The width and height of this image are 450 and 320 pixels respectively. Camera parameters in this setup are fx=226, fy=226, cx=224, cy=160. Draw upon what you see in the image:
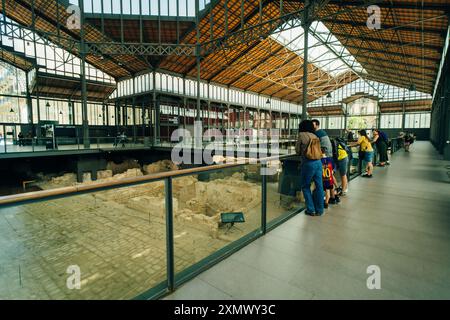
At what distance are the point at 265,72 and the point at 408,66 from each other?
1495 cm

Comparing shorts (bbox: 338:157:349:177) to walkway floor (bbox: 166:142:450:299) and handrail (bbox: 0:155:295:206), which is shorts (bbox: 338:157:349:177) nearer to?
walkway floor (bbox: 166:142:450:299)

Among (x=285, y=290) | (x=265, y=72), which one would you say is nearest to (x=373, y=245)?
(x=285, y=290)

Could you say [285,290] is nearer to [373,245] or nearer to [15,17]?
[373,245]

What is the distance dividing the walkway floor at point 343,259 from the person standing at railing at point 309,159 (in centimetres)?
36

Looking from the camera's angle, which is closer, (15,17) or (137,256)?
(137,256)

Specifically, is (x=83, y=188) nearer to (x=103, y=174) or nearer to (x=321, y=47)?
(x=103, y=174)

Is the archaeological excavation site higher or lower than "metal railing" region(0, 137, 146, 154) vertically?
lower

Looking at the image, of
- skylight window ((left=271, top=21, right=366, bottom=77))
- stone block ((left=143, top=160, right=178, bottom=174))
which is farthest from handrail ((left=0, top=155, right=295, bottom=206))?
skylight window ((left=271, top=21, right=366, bottom=77))

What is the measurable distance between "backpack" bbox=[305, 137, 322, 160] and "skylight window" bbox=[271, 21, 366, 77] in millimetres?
18161

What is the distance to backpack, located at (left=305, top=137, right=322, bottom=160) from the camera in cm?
389

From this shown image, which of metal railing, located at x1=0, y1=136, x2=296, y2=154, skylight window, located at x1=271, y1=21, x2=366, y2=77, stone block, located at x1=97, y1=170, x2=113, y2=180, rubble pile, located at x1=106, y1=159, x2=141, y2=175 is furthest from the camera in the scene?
skylight window, located at x1=271, y1=21, x2=366, y2=77
